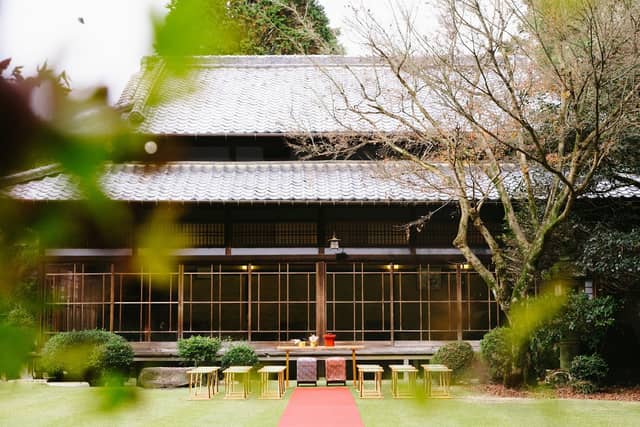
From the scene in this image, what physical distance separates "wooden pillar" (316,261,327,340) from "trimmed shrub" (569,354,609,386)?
408 centimetres

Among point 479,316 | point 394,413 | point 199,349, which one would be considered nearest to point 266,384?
point 199,349

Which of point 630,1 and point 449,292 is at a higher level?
point 630,1

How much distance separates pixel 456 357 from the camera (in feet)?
37.4

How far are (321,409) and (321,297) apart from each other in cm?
354

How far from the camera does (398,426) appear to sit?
819 cm

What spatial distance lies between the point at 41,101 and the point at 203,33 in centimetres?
11

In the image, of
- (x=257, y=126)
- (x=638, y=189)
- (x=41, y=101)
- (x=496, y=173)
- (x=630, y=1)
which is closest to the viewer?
(x=41, y=101)

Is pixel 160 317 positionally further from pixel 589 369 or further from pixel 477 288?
pixel 589 369

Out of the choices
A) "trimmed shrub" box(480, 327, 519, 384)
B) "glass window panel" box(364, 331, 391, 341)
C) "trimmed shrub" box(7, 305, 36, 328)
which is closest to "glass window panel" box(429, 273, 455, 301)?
"glass window panel" box(364, 331, 391, 341)

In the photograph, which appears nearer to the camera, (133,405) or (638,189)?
(133,405)

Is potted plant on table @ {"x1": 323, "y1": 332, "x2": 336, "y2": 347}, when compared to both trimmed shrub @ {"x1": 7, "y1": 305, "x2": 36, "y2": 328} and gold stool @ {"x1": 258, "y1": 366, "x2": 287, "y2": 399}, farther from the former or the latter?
trimmed shrub @ {"x1": 7, "y1": 305, "x2": 36, "y2": 328}

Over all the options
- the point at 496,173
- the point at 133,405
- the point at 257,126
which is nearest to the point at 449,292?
the point at 496,173

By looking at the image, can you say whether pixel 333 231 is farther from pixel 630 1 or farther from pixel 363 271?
pixel 630 1

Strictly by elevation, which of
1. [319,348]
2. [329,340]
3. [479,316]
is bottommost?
[319,348]
